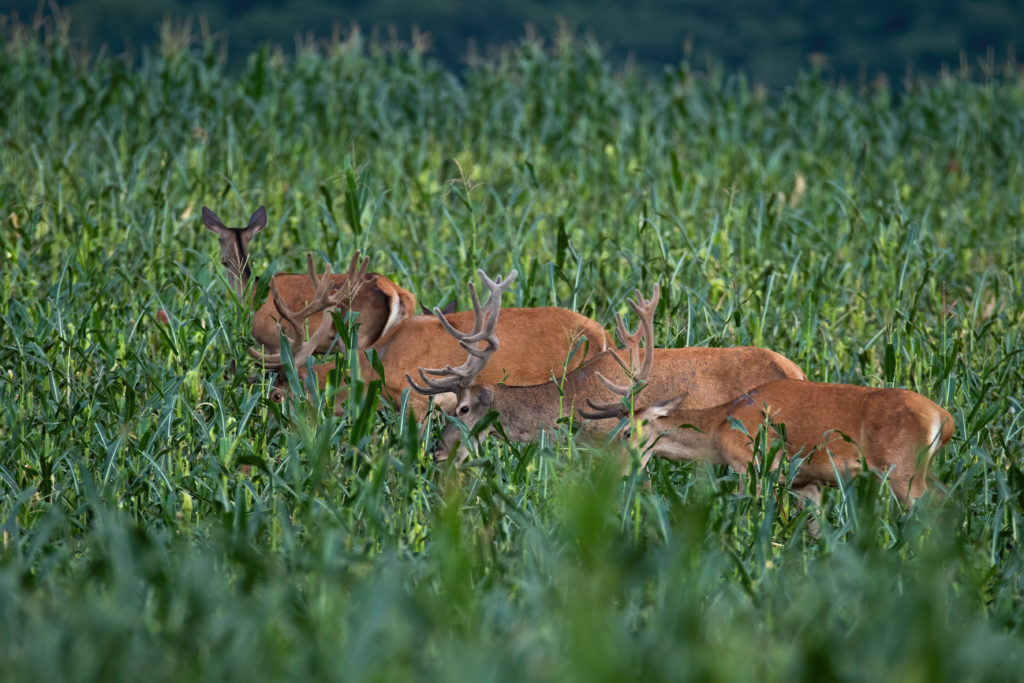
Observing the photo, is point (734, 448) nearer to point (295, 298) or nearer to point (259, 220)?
point (295, 298)

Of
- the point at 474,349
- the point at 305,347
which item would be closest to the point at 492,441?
the point at 474,349

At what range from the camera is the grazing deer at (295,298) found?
4023mm

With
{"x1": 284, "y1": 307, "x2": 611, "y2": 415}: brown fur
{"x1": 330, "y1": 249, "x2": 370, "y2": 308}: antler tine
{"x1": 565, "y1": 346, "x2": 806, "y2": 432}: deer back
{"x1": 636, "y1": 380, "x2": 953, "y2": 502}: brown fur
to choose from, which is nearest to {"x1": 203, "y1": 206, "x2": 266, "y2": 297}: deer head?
{"x1": 330, "y1": 249, "x2": 370, "y2": 308}: antler tine

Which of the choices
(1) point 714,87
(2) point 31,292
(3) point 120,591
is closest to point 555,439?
(3) point 120,591

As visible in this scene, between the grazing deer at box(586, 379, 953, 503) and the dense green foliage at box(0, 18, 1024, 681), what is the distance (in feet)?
0.36

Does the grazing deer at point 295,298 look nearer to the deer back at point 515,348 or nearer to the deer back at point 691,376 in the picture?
A: the deer back at point 515,348

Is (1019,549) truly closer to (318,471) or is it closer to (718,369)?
(718,369)

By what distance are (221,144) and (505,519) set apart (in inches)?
214

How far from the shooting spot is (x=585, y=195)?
737 cm

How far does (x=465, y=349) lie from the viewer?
377cm

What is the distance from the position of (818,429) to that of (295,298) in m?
1.95

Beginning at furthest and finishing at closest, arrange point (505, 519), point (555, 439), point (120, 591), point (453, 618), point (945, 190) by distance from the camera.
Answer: point (945, 190) < point (555, 439) < point (505, 519) < point (453, 618) < point (120, 591)

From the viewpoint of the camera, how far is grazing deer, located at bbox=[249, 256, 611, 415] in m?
3.86

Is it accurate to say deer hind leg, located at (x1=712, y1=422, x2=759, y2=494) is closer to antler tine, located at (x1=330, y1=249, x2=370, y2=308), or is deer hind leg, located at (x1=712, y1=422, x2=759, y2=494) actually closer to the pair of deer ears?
antler tine, located at (x1=330, y1=249, x2=370, y2=308)
